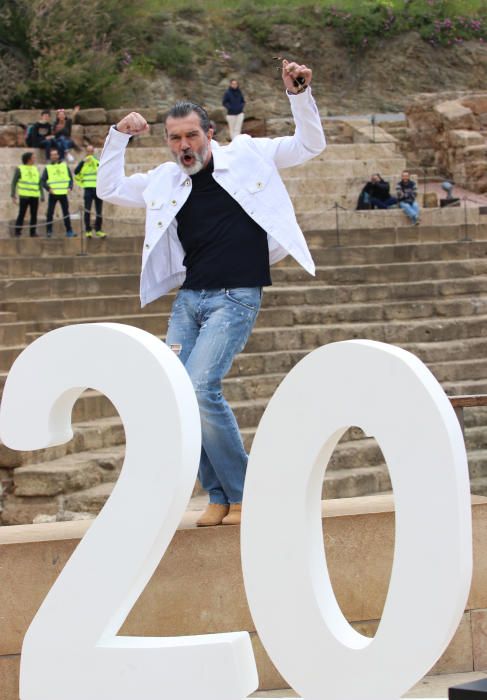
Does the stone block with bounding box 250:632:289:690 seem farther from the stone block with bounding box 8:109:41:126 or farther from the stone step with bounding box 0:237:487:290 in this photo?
the stone block with bounding box 8:109:41:126

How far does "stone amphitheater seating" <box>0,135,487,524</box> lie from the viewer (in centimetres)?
1125

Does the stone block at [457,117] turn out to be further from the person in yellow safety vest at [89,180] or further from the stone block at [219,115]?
the person in yellow safety vest at [89,180]

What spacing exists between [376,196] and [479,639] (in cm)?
1442

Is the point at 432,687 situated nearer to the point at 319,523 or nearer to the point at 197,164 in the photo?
the point at 319,523

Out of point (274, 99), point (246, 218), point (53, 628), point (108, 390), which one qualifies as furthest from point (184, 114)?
point (274, 99)

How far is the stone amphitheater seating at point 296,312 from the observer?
11250 millimetres

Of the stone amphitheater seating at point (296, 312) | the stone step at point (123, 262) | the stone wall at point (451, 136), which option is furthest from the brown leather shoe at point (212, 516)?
the stone wall at point (451, 136)

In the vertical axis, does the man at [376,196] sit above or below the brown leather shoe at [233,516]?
above

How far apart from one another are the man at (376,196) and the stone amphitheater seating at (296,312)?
495mm

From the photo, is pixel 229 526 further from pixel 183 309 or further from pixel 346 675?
pixel 346 675

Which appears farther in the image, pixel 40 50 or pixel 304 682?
pixel 40 50

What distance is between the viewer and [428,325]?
48.6 ft

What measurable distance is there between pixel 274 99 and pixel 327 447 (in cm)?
2734

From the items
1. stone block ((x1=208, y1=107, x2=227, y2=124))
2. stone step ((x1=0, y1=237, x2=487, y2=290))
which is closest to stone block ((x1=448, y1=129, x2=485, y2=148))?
stone block ((x1=208, y1=107, x2=227, y2=124))
